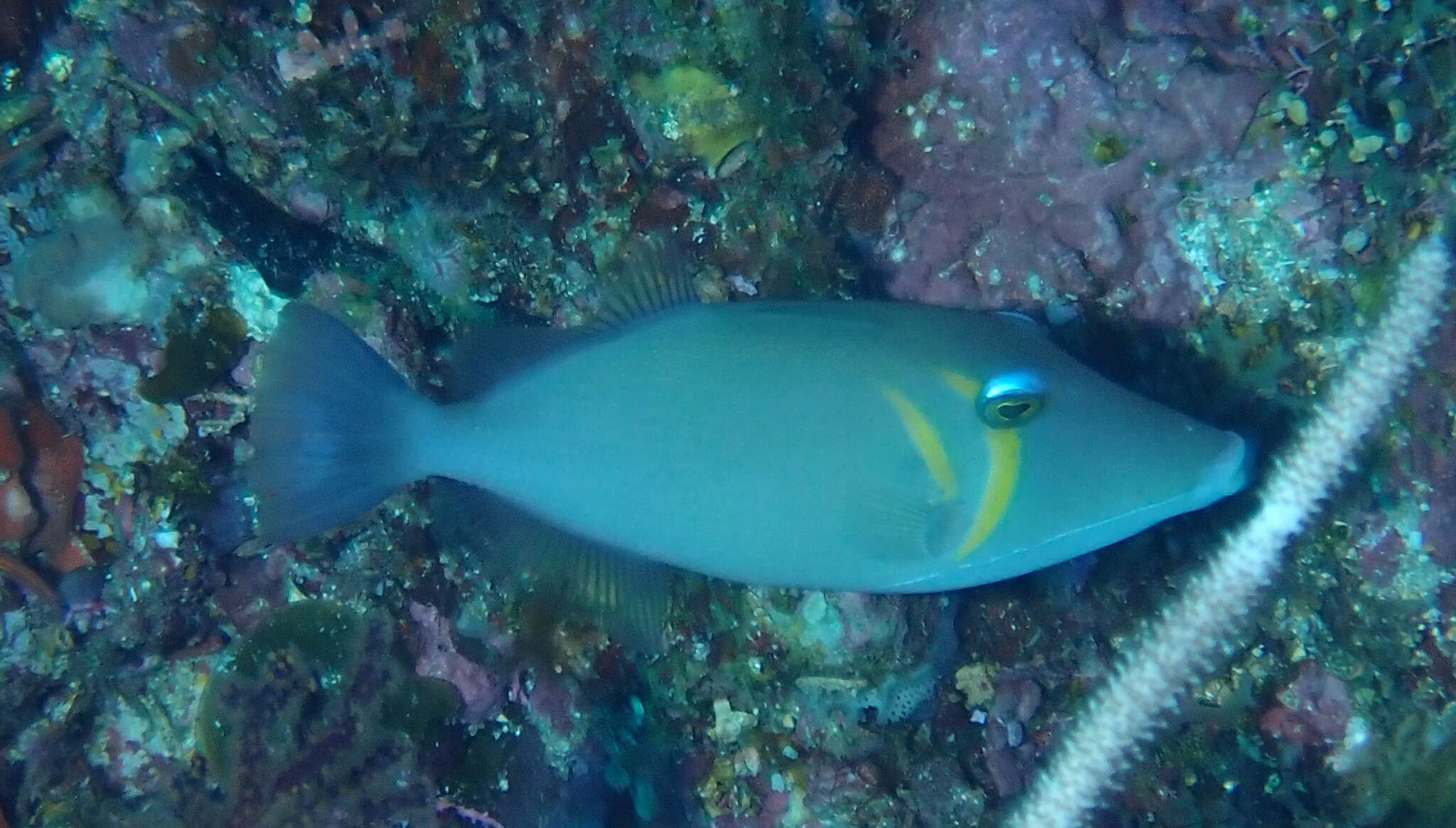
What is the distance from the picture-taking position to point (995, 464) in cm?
228

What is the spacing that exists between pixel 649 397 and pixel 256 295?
1.84 meters

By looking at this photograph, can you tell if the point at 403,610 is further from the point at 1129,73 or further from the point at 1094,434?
the point at 1129,73

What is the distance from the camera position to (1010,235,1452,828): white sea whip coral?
269cm

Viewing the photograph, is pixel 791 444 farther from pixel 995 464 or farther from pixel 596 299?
pixel 596 299

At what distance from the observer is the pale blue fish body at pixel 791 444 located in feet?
7.39

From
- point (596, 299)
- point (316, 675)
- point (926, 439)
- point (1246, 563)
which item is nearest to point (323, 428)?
point (316, 675)

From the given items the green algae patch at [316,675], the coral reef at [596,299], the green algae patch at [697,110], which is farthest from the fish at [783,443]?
the green algae patch at [697,110]

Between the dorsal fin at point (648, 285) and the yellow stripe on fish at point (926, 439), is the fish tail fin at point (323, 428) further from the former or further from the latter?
the yellow stripe on fish at point (926, 439)

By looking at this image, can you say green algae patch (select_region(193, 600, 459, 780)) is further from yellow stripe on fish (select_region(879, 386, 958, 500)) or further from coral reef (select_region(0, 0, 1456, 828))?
yellow stripe on fish (select_region(879, 386, 958, 500))

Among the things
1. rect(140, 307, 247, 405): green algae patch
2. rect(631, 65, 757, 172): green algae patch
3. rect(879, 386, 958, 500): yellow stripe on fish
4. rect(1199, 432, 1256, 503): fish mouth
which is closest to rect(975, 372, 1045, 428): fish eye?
rect(879, 386, 958, 500): yellow stripe on fish

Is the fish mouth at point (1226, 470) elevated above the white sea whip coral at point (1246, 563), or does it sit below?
above

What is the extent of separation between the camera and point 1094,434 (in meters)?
2.24

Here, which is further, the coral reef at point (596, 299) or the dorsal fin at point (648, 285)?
the coral reef at point (596, 299)

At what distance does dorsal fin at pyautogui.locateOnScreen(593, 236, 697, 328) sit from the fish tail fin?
0.65m
